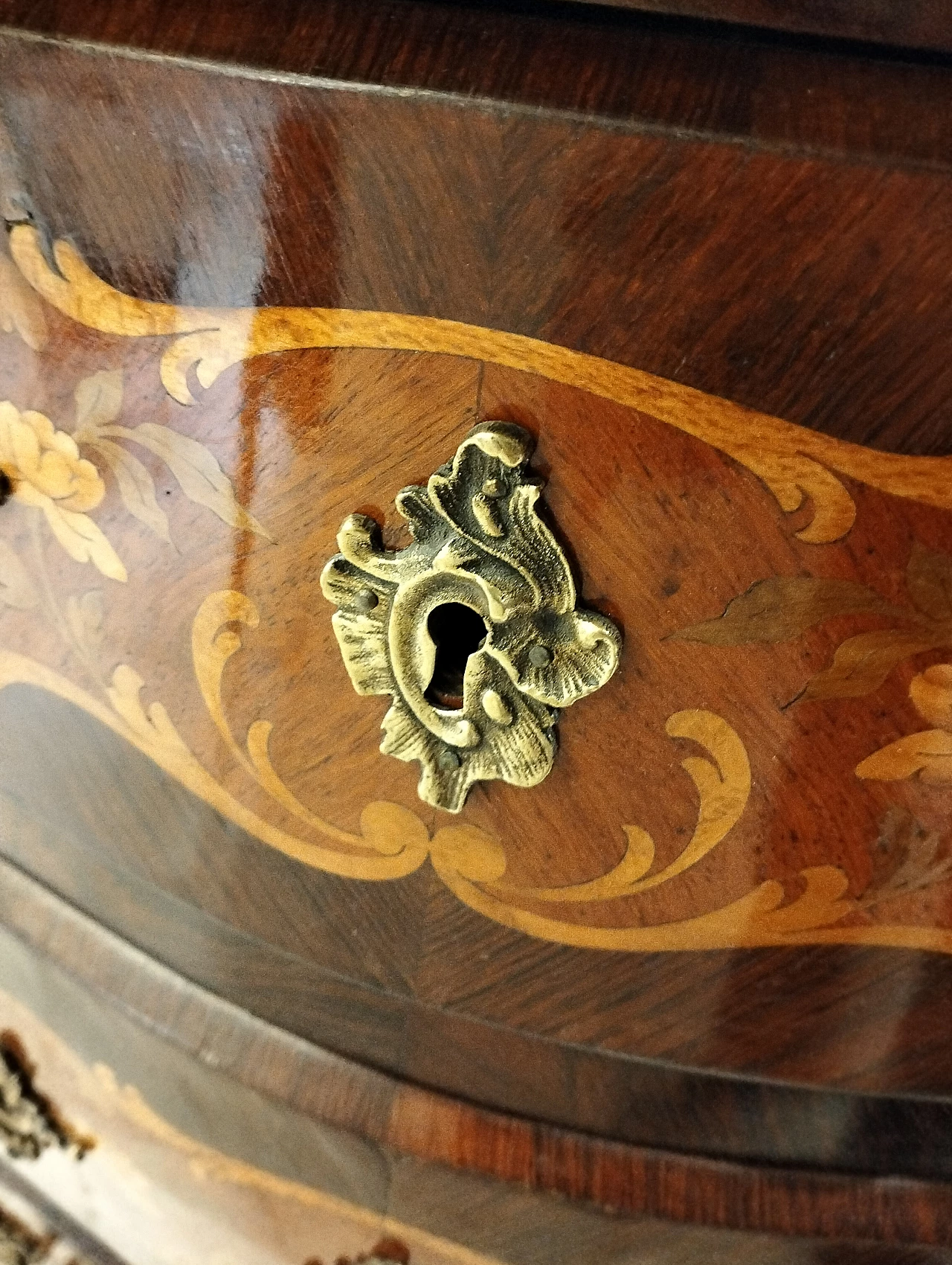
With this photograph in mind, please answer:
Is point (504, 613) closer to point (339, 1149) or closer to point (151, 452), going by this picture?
point (151, 452)

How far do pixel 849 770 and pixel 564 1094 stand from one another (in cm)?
19

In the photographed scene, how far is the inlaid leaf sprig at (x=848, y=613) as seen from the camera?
34 centimetres

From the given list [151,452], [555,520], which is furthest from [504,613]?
[151,452]

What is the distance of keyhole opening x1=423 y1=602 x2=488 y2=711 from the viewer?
41 cm

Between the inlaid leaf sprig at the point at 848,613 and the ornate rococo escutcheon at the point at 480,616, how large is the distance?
4 centimetres

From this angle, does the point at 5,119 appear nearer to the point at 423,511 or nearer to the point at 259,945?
the point at 423,511

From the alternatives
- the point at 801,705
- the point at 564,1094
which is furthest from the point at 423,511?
the point at 564,1094

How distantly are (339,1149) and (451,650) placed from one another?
0.24 meters

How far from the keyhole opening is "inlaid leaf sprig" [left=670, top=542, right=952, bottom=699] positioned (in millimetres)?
80

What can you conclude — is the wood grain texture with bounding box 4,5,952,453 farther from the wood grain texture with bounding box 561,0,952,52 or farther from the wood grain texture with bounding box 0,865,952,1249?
the wood grain texture with bounding box 0,865,952,1249

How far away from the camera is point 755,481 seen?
13.3 inches

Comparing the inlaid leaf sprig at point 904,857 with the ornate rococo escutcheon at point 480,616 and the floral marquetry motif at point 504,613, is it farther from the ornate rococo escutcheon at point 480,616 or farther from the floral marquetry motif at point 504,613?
the ornate rococo escutcheon at point 480,616

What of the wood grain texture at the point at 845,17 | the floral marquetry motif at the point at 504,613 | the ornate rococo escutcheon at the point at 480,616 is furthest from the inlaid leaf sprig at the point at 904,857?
the wood grain texture at the point at 845,17

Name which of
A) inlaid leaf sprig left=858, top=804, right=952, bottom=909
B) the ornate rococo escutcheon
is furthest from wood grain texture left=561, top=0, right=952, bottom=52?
inlaid leaf sprig left=858, top=804, right=952, bottom=909
